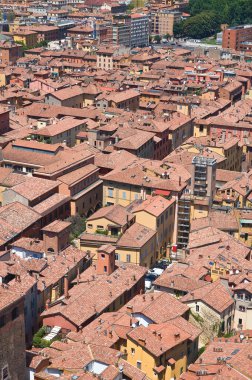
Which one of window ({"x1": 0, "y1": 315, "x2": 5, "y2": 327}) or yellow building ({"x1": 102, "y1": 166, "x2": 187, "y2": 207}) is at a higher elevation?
window ({"x1": 0, "y1": 315, "x2": 5, "y2": 327})

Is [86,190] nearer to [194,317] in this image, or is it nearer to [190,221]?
[190,221]

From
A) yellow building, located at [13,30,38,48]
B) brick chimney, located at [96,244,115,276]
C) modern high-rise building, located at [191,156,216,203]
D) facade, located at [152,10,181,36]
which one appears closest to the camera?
brick chimney, located at [96,244,115,276]

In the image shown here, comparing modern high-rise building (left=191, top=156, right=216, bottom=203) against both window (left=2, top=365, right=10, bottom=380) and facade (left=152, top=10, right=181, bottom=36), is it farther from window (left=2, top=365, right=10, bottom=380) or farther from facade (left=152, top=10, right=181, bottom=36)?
facade (left=152, top=10, right=181, bottom=36)

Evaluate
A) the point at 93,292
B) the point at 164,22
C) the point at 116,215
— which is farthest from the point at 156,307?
the point at 164,22

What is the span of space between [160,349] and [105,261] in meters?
10.1

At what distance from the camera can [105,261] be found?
4356cm

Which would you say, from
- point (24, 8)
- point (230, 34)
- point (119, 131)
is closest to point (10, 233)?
point (119, 131)

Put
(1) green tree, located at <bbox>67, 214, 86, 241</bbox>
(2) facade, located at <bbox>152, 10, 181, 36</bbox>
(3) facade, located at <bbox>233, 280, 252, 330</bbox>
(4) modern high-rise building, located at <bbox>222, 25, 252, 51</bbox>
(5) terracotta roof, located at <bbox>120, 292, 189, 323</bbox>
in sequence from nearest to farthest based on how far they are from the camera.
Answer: (5) terracotta roof, located at <bbox>120, 292, 189, 323</bbox> < (3) facade, located at <bbox>233, 280, 252, 330</bbox> < (1) green tree, located at <bbox>67, 214, 86, 241</bbox> < (4) modern high-rise building, located at <bbox>222, 25, 252, 51</bbox> < (2) facade, located at <bbox>152, 10, 181, 36</bbox>

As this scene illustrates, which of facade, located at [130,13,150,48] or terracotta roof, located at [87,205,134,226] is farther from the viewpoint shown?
Result: facade, located at [130,13,150,48]

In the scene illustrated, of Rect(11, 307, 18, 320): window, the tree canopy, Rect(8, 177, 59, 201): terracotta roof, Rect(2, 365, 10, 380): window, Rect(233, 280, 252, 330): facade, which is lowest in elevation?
Rect(233, 280, 252, 330): facade

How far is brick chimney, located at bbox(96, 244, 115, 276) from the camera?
4334 cm

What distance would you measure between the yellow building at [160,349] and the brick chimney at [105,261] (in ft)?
26.0

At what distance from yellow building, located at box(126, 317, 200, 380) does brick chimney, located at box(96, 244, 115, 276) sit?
7.92 meters

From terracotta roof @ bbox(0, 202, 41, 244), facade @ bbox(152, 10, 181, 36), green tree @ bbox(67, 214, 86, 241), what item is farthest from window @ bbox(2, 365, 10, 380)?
facade @ bbox(152, 10, 181, 36)
